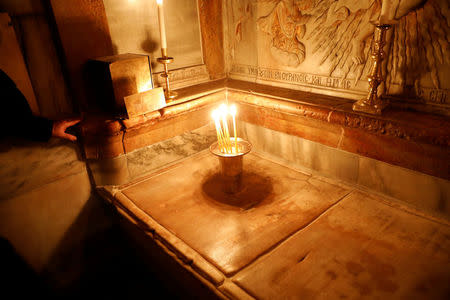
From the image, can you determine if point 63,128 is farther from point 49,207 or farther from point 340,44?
point 340,44

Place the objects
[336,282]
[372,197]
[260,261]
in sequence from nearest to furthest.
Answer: [336,282]
[260,261]
[372,197]

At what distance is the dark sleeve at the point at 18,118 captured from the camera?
1.64 m

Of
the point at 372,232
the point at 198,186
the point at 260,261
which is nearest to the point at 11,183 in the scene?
the point at 198,186

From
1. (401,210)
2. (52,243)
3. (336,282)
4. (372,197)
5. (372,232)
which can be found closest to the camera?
(336,282)

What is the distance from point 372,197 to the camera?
1.88 metres

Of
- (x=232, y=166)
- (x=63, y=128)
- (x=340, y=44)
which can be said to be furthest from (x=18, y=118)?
(x=340, y=44)

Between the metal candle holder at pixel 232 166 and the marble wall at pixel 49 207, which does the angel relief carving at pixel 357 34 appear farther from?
the marble wall at pixel 49 207

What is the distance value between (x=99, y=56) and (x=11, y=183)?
0.96 m

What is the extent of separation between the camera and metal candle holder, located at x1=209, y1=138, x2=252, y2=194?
5.94ft

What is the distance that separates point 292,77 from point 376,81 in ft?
2.32

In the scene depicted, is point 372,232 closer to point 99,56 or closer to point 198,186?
point 198,186

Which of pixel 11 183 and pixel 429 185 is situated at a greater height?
pixel 11 183

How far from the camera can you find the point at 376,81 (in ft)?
5.69

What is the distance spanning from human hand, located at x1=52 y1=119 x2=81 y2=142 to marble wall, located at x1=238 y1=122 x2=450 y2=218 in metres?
1.37
